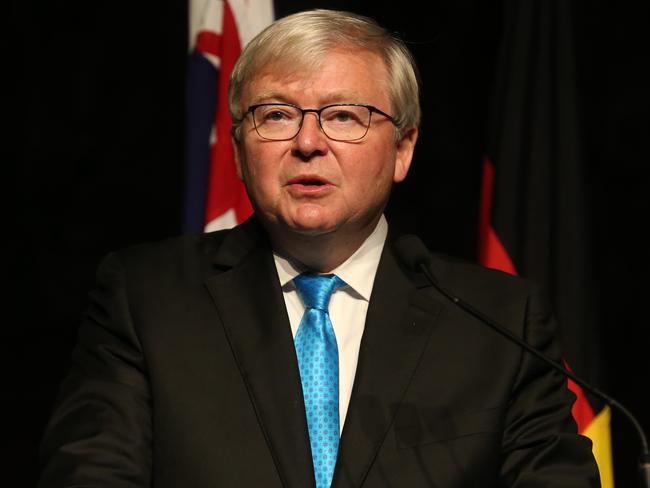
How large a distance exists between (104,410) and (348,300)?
1.81 feet

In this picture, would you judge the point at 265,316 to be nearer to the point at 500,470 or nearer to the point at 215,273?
the point at 215,273

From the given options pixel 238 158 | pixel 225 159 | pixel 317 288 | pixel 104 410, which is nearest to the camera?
pixel 104 410

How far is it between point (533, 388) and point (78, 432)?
0.88 meters

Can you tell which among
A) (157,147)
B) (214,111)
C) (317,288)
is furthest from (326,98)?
(157,147)

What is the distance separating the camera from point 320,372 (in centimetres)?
203

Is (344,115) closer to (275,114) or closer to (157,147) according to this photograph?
(275,114)

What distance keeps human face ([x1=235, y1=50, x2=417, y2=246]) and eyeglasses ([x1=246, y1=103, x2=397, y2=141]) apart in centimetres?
1

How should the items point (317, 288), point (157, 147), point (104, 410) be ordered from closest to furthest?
point (104, 410), point (317, 288), point (157, 147)

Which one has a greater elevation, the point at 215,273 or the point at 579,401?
the point at 215,273

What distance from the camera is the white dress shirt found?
2.08 meters

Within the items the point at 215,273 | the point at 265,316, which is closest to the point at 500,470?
the point at 265,316

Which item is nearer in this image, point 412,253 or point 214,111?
point 412,253

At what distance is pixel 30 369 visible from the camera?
344cm

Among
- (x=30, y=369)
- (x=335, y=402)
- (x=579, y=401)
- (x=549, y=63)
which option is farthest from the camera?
(x=30, y=369)
